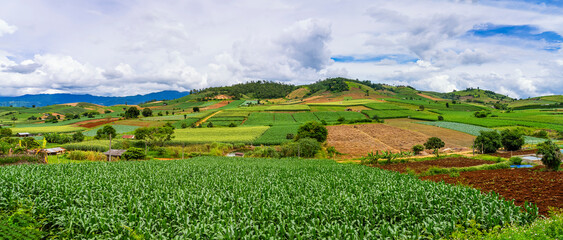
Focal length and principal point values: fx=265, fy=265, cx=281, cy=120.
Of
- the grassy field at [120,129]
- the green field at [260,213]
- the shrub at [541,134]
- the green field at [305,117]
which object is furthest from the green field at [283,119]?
the green field at [260,213]

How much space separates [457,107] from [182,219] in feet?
483

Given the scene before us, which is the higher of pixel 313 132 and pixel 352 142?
pixel 313 132

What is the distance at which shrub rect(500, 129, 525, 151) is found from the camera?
156ft

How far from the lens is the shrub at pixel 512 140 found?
47.5 metres

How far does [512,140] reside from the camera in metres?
47.9

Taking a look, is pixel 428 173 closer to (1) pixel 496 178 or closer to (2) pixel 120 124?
(1) pixel 496 178

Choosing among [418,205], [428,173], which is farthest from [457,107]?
[418,205]

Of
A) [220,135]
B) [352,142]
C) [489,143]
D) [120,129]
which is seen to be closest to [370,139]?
[352,142]

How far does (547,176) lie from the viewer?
53.2 feet

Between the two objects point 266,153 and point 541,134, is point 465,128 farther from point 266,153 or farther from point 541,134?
point 266,153

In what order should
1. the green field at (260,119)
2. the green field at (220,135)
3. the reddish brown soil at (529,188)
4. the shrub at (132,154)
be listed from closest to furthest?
the reddish brown soil at (529,188) < the shrub at (132,154) < the green field at (220,135) < the green field at (260,119)

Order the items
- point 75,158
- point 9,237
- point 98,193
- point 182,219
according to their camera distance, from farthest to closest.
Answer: point 75,158 < point 98,193 < point 182,219 < point 9,237

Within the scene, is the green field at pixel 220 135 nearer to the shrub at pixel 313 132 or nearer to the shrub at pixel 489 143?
the shrub at pixel 313 132

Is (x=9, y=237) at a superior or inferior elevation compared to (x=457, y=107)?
inferior
